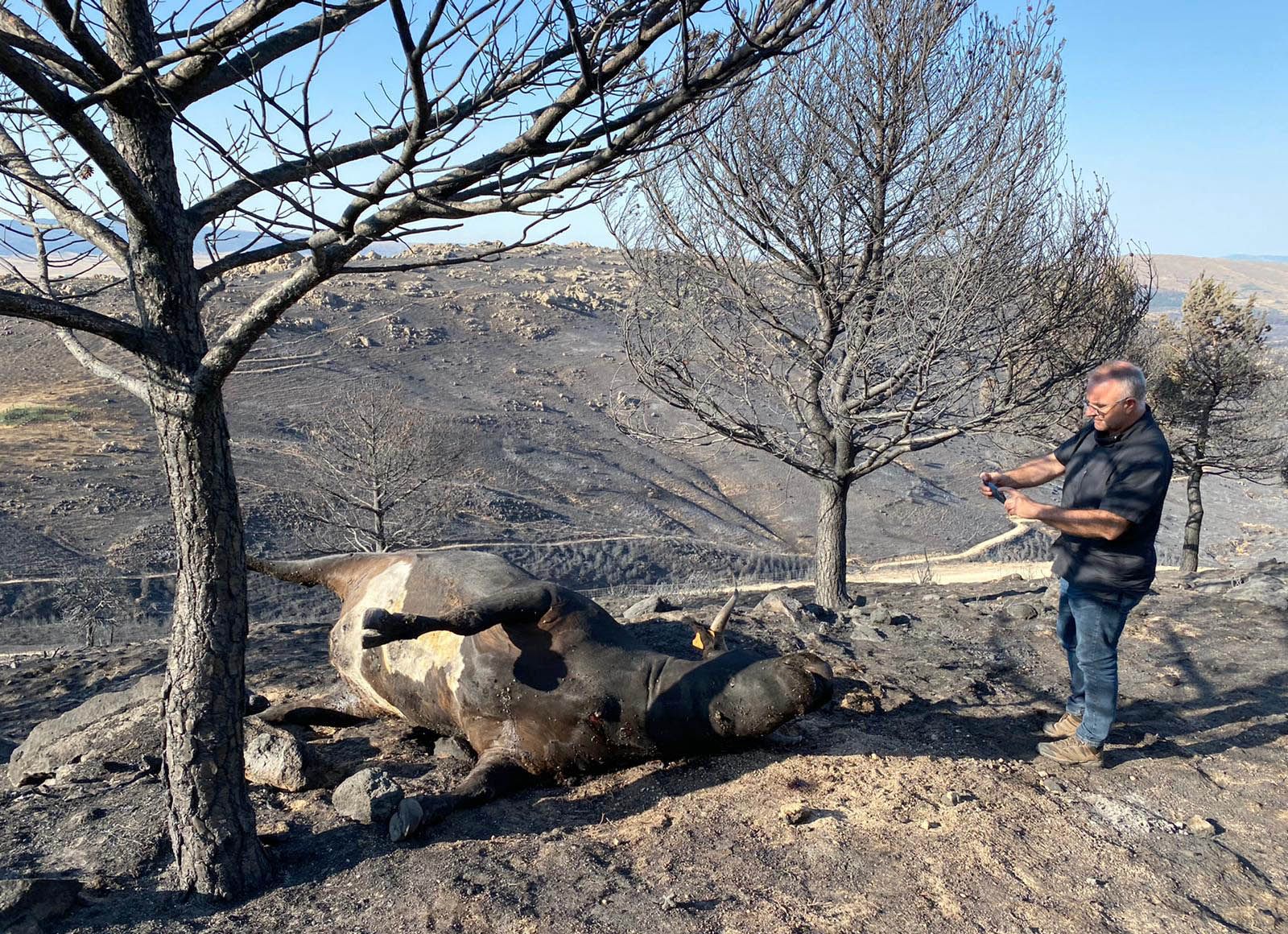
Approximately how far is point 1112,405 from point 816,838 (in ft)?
8.44

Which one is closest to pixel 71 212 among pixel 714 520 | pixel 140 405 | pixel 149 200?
pixel 149 200

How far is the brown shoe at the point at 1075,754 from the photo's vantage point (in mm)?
4543

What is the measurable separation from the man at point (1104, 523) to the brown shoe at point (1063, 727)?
6cm

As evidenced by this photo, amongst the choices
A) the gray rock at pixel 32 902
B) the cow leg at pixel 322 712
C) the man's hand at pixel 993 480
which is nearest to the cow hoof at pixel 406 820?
the gray rock at pixel 32 902

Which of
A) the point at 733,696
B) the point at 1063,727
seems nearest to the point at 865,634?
the point at 1063,727

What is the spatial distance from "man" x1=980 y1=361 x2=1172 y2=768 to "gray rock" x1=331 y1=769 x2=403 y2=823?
319 cm

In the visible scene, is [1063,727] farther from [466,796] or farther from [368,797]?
[368,797]

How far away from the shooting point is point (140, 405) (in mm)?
25938

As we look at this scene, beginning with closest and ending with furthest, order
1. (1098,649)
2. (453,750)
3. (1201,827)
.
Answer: (1201,827) < (1098,649) < (453,750)

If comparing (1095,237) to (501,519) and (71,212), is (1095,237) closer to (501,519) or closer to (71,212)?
(71,212)

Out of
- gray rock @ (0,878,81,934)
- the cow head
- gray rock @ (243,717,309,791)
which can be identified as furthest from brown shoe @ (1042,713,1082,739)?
gray rock @ (0,878,81,934)

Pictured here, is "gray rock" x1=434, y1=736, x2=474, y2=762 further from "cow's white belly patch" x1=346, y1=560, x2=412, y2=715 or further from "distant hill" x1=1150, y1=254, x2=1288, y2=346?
"distant hill" x1=1150, y1=254, x2=1288, y2=346

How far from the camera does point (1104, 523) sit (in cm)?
410

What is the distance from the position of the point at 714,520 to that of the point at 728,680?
847 inches
